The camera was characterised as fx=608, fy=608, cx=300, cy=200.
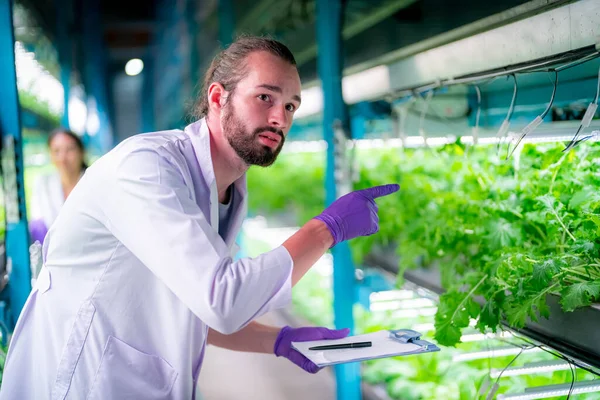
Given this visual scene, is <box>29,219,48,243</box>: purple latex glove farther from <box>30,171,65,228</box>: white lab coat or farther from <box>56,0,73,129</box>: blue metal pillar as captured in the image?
<box>56,0,73,129</box>: blue metal pillar

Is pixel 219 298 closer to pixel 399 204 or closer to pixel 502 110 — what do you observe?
pixel 502 110

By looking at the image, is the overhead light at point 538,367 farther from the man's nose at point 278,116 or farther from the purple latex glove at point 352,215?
the man's nose at point 278,116

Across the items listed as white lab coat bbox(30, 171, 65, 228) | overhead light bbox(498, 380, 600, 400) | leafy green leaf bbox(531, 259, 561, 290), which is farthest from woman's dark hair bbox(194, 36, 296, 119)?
white lab coat bbox(30, 171, 65, 228)

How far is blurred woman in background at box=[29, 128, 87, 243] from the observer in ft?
14.3

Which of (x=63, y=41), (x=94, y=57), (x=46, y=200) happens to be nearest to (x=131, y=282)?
(x=46, y=200)

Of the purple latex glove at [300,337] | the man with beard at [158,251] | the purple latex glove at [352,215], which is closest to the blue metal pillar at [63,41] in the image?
the man with beard at [158,251]

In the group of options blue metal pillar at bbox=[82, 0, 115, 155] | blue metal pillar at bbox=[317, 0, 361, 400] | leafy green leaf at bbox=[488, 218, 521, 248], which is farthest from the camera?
blue metal pillar at bbox=[82, 0, 115, 155]

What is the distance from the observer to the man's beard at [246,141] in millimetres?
1785

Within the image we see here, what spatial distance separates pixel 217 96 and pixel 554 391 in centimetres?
140

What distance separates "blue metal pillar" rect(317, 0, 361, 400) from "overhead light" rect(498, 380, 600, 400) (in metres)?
1.71

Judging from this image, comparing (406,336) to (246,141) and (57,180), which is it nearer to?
(246,141)

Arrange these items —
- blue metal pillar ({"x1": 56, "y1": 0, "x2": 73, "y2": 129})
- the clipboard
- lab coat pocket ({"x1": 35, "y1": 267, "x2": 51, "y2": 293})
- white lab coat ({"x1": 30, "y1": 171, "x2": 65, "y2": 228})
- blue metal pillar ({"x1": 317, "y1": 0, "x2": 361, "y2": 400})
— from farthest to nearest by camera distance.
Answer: blue metal pillar ({"x1": 56, "y1": 0, "x2": 73, "y2": 129}) → white lab coat ({"x1": 30, "y1": 171, "x2": 65, "y2": 228}) → blue metal pillar ({"x1": 317, "y1": 0, "x2": 361, "y2": 400}) → lab coat pocket ({"x1": 35, "y1": 267, "x2": 51, "y2": 293}) → the clipboard

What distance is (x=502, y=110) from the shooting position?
2.67 meters

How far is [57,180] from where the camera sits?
14.9ft
